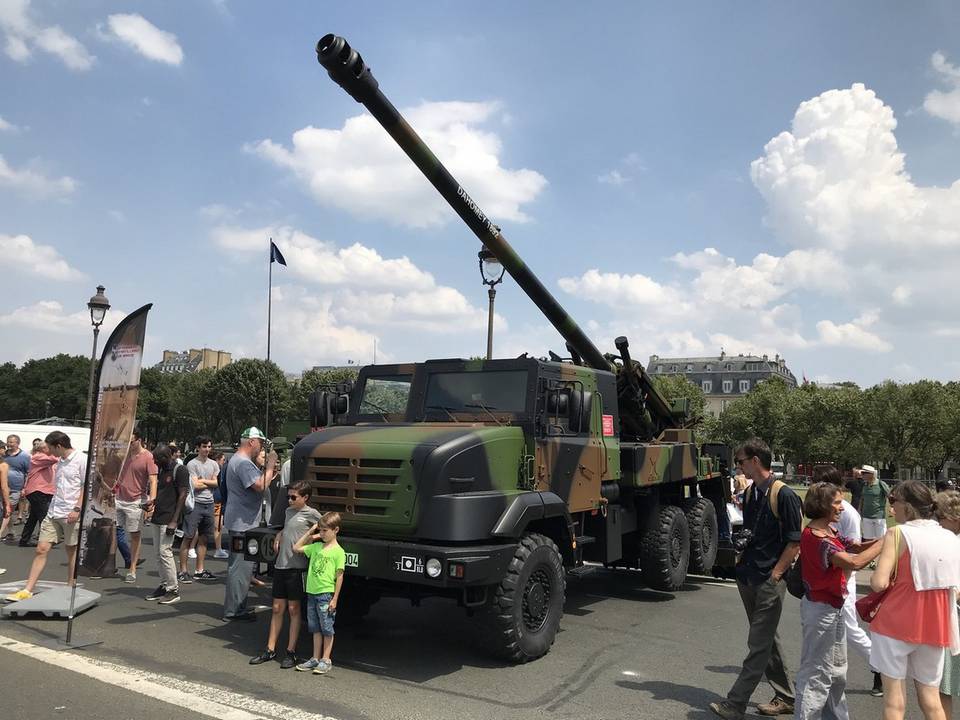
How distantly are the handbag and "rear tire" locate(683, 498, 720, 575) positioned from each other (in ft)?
17.8

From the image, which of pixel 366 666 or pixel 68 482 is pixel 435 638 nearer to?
pixel 366 666

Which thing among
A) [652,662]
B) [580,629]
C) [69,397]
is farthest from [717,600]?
[69,397]

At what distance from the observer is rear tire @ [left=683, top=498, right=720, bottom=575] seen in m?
9.39

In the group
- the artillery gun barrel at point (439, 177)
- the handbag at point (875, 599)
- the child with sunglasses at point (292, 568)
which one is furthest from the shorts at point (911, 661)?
the artillery gun barrel at point (439, 177)

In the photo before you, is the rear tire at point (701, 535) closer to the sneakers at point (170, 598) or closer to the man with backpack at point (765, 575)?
the man with backpack at point (765, 575)

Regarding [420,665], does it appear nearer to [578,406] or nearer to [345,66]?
[578,406]

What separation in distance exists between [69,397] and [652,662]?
72723mm

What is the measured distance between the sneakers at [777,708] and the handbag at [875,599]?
4.19 ft

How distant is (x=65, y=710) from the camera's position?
14.5ft

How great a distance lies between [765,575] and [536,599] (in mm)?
1810

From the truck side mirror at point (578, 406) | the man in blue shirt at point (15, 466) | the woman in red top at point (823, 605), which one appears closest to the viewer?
the woman in red top at point (823, 605)

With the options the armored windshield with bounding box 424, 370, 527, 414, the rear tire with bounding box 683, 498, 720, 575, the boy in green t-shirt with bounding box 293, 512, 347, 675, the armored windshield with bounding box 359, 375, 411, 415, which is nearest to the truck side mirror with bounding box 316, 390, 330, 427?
the armored windshield with bounding box 359, 375, 411, 415

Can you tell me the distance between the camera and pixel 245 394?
185 feet

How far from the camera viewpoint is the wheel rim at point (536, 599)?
573 centimetres
